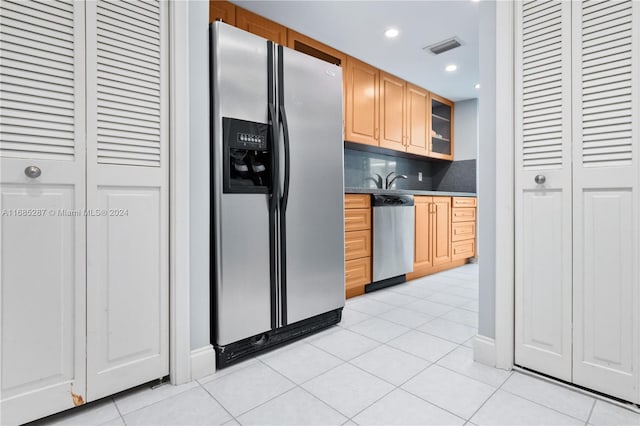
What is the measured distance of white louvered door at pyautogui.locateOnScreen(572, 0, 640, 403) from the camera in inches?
50.5

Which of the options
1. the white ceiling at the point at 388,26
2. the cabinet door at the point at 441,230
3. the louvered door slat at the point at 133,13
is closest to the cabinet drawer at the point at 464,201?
the cabinet door at the point at 441,230

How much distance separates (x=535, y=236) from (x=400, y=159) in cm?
303

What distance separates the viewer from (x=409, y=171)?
4.59 meters

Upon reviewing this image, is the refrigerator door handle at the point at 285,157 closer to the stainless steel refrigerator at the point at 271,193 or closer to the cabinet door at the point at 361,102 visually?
the stainless steel refrigerator at the point at 271,193

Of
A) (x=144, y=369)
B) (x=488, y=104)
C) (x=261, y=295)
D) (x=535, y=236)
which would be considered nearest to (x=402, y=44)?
(x=488, y=104)

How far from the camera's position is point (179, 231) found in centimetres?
148

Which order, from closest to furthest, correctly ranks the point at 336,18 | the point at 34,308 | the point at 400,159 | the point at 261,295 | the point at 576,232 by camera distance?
the point at 34,308 < the point at 576,232 < the point at 261,295 < the point at 336,18 < the point at 400,159

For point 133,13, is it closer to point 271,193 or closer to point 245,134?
point 245,134

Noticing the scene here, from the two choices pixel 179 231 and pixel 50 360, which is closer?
pixel 50 360

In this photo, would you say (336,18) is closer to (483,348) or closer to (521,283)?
(521,283)

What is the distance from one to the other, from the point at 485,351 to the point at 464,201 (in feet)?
9.08

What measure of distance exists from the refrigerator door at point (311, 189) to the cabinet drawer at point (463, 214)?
91.6 inches

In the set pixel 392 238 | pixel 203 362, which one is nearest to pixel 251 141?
pixel 203 362

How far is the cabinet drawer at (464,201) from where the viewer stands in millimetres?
3979
